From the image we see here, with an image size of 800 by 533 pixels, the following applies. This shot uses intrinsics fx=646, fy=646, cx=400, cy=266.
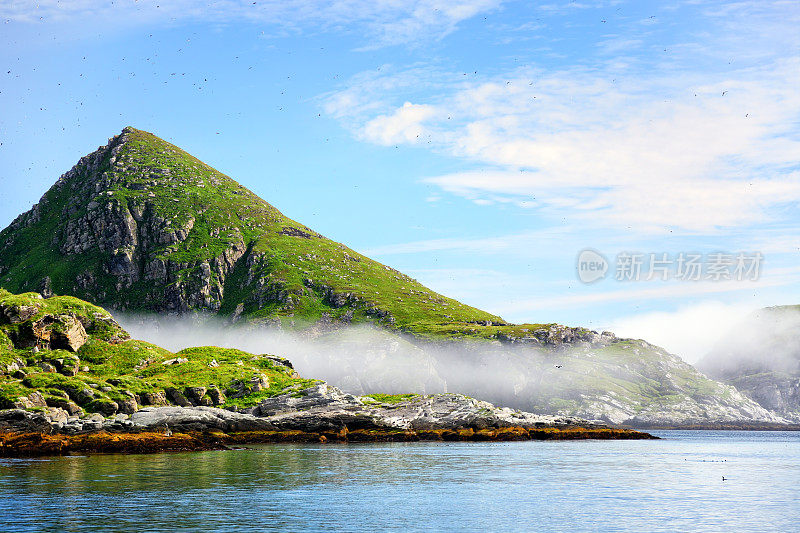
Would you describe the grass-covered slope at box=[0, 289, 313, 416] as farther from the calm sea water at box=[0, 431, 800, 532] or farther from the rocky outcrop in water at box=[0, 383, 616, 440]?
the calm sea water at box=[0, 431, 800, 532]

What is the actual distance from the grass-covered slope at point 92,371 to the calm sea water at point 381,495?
4063 cm

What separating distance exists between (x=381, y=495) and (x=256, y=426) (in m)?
102

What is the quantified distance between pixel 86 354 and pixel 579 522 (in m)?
159

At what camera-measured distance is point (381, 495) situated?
222 ft

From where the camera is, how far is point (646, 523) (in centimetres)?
5306

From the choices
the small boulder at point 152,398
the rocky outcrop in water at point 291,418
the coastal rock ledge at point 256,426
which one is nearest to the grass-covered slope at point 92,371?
the small boulder at point 152,398

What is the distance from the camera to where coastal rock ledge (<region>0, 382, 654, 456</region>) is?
120 metres

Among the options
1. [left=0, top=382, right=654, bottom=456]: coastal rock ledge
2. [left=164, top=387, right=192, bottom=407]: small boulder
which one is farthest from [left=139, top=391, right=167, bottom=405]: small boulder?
[left=0, top=382, right=654, bottom=456]: coastal rock ledge

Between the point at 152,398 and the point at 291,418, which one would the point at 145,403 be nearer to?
the point at 152,398

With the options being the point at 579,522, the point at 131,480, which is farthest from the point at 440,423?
the point at 579,522

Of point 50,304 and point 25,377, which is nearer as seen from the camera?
point 25,377

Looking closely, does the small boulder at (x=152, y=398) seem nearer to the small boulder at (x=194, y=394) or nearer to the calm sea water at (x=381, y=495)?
the small boulder at (x=194, y=394)

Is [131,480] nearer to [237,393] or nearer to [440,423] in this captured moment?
[237,393]

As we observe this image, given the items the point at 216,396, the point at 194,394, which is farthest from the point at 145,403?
the point at 216,396
